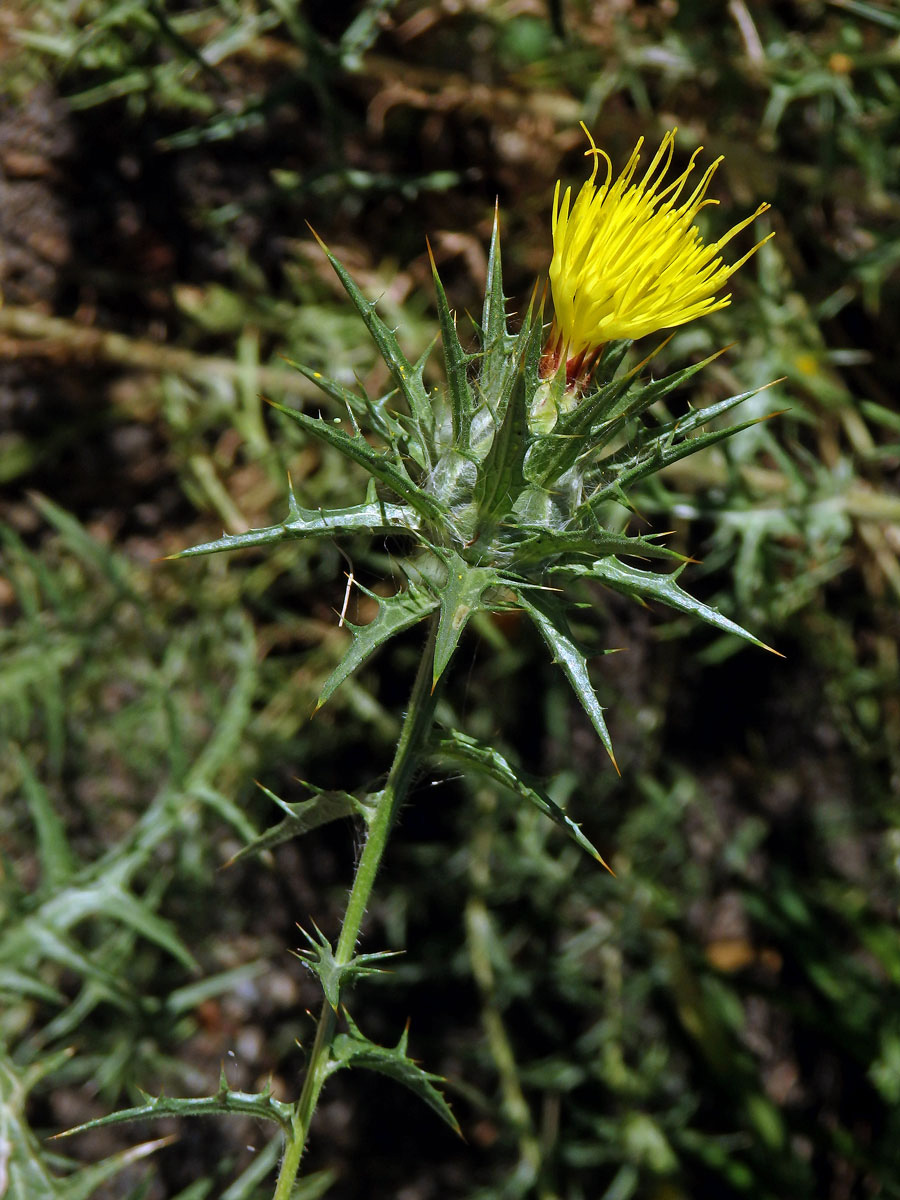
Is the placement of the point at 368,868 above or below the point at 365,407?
below

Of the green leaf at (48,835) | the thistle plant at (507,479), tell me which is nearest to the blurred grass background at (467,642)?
the green leaf at (48,835)

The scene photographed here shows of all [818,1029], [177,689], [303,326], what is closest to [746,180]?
[303,326]

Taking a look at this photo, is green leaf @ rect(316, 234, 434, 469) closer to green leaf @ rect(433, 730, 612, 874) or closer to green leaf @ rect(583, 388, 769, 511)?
green leaf @ rect(583, 388, 769, 511)

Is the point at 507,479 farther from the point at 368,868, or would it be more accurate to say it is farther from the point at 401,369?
the point at 368,868

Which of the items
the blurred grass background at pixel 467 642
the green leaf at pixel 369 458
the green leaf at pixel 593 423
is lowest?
the blurred grass background at pixel 467 642

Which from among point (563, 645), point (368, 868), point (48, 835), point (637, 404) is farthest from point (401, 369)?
point (48, 835)

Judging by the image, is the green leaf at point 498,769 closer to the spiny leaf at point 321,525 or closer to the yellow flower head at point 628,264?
the spiny leaf at point 321,525
